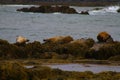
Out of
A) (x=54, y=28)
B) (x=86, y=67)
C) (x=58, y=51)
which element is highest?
(x=86, y=67)

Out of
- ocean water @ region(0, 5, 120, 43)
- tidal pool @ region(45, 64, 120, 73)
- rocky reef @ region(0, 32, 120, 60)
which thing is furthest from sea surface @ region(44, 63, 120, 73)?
ocean water @ region(0, 5, 120, 43)

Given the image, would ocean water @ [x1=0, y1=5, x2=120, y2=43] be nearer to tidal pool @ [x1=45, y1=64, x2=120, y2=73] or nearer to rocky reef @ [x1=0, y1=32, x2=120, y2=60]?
rocky reef @ [x1=0, y1=32, x2=120, y2=60]

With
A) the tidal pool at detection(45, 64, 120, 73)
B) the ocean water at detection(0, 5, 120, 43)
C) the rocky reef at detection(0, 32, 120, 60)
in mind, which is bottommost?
the ocean water at detection(0, 5, 120, 43)

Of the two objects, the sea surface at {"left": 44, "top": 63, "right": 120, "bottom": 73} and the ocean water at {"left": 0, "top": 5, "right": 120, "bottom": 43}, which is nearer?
the sea surface at {"left": 44, "top": 63, "right": 120, "bottom": 73}

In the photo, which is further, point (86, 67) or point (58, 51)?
point (58, 51)

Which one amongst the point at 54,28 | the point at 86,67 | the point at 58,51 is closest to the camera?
the point at 86,67

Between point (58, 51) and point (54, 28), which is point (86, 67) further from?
point (54, 28)

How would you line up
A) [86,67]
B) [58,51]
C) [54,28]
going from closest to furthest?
[86,67]
[58,51]
[54,28]

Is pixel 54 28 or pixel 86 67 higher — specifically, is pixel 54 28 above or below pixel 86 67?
below

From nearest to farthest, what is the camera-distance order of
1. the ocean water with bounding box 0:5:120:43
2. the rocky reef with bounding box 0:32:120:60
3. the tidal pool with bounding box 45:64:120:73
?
the tidal pool with bounding box 45:64:120:73
the rocky reef with bounding box 0:32:120:60
the ocean water with bounding box 0:5:120:43

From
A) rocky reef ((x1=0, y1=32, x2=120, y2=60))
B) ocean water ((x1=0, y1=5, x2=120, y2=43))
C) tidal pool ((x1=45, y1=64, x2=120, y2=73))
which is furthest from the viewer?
ocean water ((x1=0, y1=5, x2=120, y2=43))

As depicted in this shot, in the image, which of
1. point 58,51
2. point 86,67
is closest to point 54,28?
point 58,51

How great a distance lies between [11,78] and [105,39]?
1721 cm

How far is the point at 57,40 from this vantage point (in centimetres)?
3030
